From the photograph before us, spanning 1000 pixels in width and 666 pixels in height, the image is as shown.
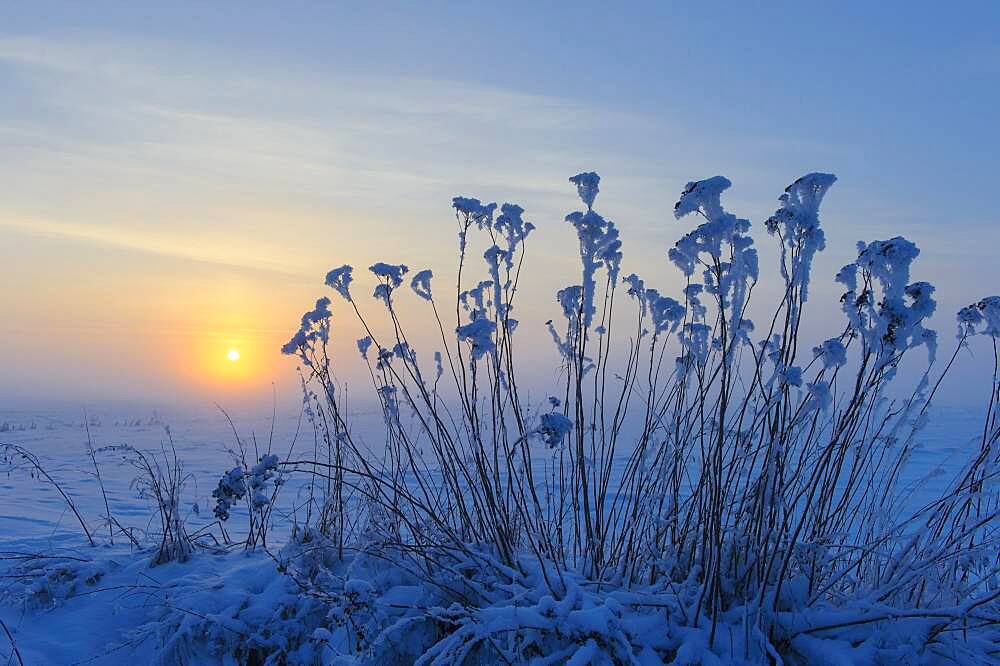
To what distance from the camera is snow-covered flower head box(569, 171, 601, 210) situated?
2674 millimetres

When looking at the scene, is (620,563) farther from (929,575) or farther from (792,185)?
(792,185)

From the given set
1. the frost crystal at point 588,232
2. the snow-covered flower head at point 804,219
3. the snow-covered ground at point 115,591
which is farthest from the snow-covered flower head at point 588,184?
the snow-covered ground at point 115,591

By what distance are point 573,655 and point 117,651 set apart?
1983 mm

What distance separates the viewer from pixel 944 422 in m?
13.0

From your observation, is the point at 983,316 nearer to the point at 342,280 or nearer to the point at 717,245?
the point at 717,245

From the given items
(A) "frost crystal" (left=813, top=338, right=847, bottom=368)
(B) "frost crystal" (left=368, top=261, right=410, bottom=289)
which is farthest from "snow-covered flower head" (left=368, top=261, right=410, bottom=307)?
(A) "frost crystal" (left=813, top=338, right=847, bottom=368)

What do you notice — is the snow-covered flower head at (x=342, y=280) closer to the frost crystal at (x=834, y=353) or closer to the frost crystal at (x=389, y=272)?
the frost crystal at (x=389, y=272)

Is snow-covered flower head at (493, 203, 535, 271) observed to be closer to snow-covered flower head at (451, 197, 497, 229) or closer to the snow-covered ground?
snow-covered flower head at (451, 197, 497, 229)

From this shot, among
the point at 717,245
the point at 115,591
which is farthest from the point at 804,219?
the point at 115,591

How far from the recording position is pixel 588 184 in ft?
8.80

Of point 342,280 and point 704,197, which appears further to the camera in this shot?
point 342,280

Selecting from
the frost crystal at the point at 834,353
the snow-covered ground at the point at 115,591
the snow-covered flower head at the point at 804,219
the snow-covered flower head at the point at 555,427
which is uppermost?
the snow-covered flower head at the point at 804,219

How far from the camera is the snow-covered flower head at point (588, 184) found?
267cm

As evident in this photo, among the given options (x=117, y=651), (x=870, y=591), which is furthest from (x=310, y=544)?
(x=870, y=591)
